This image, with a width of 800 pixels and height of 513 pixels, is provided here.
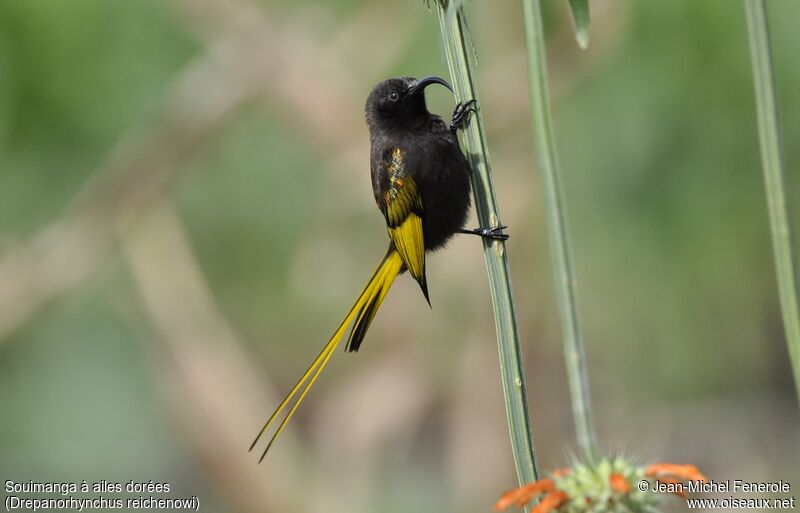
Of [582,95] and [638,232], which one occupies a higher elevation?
[582,95]

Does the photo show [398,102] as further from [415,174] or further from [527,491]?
[527,491]

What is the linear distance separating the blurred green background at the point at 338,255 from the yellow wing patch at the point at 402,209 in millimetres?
2497

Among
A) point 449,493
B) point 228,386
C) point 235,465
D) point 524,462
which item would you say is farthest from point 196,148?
point 524,462

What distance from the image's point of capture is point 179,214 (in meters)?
6.75

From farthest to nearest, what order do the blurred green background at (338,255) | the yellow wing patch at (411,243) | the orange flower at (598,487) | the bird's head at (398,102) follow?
1. the blurred green background at (338,255)
2. the bird's head at (398,102)
3. the yellow wing patch at (411,243)
4. the orange flower at (598,487)

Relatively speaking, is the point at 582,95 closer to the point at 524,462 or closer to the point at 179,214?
the point at 179,214

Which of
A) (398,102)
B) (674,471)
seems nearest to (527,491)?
(674,471)

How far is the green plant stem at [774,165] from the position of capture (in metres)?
1.19

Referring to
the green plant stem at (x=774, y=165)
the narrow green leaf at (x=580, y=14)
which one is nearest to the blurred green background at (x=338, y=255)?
the narrow green leaf at (x=580, y=14)

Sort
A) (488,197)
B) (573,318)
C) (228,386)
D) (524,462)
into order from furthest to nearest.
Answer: (228,386), (488,197), (524,462), (573,318)

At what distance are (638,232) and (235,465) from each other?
10.6ft

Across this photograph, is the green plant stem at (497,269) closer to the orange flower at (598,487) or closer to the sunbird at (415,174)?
the orange flower at (598,487)

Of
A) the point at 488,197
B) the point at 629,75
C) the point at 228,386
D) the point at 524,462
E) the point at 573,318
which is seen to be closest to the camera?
the point at 573,318

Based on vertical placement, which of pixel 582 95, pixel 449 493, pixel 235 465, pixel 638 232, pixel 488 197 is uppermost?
pixel 582 95
